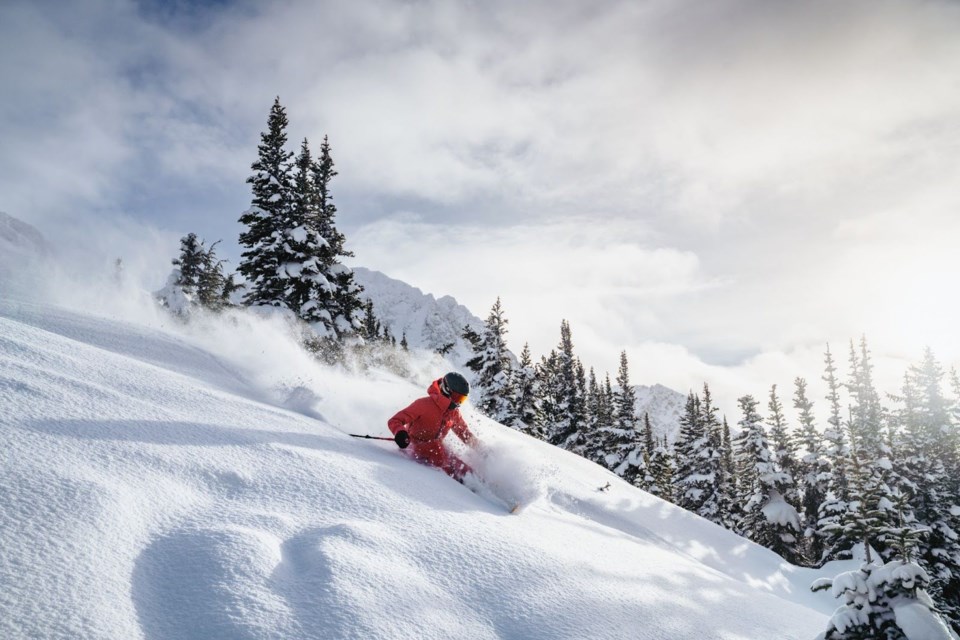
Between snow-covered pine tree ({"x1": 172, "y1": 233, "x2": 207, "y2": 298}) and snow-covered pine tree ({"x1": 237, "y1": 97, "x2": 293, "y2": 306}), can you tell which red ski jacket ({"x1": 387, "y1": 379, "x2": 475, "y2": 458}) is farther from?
snow-covered pine tree ({"x1": 172, "y1": 233, "x2": 207, "y2": 298})

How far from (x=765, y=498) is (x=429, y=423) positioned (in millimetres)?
32746

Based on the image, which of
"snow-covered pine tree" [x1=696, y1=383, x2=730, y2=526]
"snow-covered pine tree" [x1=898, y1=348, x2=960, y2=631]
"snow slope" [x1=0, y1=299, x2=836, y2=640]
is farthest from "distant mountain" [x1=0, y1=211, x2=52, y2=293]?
"snow-covered pine tree" [x1=696, y1=383, x2=730, y2=526]

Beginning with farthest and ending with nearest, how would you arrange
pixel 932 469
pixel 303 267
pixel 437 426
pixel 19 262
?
pixel 932 469 < pixel 303 267 < pixel 19 262 < pixel 437 426

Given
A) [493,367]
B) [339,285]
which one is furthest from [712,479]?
[339,285]

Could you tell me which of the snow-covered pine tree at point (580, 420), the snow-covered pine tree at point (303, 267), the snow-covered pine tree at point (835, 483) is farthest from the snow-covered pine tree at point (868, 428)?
the snow-covered pine tree at point (303, 267)

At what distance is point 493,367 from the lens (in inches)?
1350

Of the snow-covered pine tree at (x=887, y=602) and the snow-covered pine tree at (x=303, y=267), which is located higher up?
the snow-covered pine tree at (x=303, y=267)

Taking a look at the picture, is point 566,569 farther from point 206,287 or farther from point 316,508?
point 206,287

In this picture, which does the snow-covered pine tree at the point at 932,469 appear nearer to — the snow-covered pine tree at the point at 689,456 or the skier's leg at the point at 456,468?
the snow-covered pine tree at the point at 689,456

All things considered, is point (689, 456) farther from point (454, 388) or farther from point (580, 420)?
point (454, 388)

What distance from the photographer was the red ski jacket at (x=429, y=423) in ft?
24.7

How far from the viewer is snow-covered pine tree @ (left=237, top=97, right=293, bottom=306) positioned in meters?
21.3

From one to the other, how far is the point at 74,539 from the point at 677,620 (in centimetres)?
445

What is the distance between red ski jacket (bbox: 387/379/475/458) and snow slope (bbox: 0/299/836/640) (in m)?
0.39
